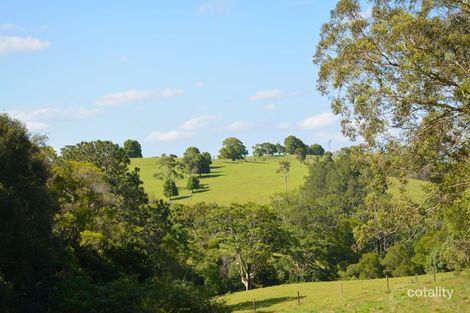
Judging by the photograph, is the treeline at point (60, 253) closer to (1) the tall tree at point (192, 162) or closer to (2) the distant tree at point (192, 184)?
(2) the distant tree at point (192, 184)

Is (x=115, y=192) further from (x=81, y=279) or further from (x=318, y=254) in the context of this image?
(x=318, y=254)

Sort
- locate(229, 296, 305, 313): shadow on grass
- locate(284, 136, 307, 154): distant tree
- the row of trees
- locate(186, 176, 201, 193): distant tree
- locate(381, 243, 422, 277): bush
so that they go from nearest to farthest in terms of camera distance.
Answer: locate(229, 296, 305, 313): shadow on grass < locate(381, 243, 422, 277): bush < locate(186, 176, 201, 193): distant tree < the row of trees < locate(284, 136, 307, 154): distant tree

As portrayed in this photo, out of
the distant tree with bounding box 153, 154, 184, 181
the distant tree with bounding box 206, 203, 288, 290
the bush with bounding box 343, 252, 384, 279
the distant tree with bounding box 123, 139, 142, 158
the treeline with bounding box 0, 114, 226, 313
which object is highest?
the distant tree with bounding box 123, 139, 142, 158

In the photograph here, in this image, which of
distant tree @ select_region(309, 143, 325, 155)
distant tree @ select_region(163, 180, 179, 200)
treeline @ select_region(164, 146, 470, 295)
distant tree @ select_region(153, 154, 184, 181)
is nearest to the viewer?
treeline @ select_region(164, 146, 470, 295)

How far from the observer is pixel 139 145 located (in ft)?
506

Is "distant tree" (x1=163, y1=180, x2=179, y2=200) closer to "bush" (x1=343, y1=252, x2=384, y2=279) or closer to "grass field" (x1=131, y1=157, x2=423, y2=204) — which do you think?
"grass field" (x1=131, y1=157, x2=423, y2=204)

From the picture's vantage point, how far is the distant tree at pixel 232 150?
15412 centimetres

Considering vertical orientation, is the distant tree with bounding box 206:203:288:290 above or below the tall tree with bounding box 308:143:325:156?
below

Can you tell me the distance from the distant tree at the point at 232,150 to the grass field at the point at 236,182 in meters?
7.62

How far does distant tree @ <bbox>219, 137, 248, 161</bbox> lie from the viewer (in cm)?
15412

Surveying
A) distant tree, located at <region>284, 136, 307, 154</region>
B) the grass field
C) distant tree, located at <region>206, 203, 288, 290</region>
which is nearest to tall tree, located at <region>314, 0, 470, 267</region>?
distant tree, located at <region>206, 203, 288, 290</region>

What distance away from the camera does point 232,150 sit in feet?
506

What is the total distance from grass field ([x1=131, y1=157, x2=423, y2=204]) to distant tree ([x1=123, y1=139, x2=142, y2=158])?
19.9 feet

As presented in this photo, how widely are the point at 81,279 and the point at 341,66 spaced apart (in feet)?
48.7
